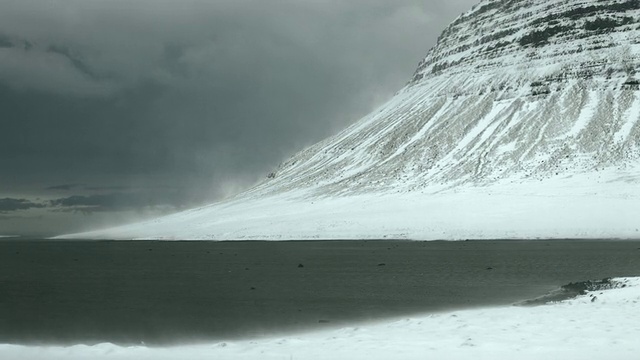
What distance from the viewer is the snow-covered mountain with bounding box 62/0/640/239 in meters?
104

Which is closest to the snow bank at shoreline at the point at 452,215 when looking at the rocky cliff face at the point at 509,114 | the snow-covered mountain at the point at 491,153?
the snow-covered mountain at the point at 491,153

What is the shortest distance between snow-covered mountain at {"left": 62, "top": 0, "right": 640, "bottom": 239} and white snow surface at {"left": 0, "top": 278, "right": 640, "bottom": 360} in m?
76.2

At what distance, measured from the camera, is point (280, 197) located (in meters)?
140

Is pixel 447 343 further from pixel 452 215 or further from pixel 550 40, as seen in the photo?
pixel 550 40

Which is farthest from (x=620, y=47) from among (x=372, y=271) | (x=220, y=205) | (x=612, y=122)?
(x=372, y=271)

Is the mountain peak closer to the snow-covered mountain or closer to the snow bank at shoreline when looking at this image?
the snow-covered mountain

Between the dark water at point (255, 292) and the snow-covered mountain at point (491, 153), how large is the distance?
141ft

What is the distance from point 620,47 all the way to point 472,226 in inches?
3200

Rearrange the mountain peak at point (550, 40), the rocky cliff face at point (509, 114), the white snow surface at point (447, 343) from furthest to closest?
1. the mountain peak at point (550, 40)
2. the rocky cliff face at point (509, 114)
3. the white snow surface at point (447, 343)

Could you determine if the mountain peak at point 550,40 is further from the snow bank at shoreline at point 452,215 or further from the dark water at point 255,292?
the dark water at point 255,292

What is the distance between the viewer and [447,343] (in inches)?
687

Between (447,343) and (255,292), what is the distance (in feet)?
63.6

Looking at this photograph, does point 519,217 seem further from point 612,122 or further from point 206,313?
point 206,313

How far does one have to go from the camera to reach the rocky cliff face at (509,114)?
128 metres
